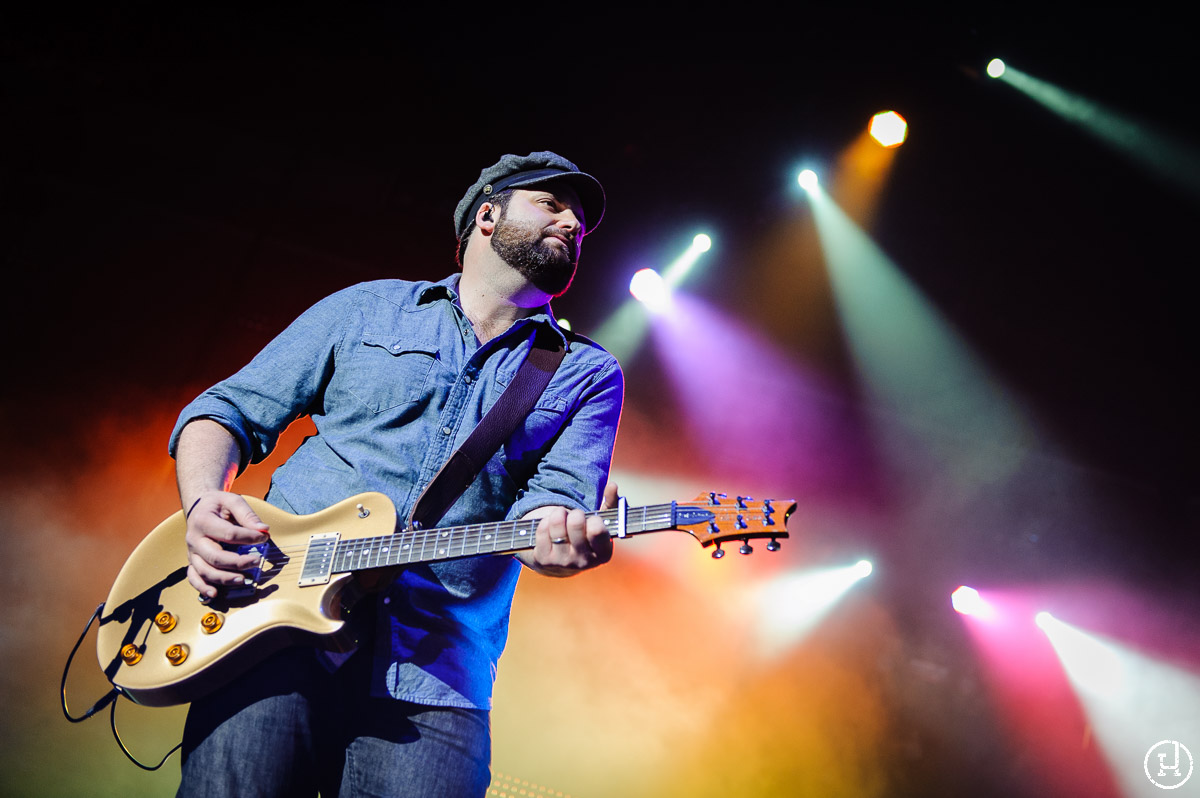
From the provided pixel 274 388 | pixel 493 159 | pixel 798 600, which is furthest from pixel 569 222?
pixel 798 600

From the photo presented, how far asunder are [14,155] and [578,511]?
6.05m

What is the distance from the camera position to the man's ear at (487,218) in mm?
2982

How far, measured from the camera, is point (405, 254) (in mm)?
6336

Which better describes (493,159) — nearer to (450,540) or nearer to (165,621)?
(450,540)

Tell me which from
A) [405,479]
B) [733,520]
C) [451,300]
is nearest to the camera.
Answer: [733,520]

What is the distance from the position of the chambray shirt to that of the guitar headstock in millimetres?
363

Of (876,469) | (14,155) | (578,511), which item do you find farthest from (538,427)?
(876,469)

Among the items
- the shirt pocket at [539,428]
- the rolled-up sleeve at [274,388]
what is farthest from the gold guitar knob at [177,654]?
the shirt pocket at [539,428]

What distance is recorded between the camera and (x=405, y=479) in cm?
211

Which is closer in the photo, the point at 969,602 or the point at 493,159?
the point at 493,159

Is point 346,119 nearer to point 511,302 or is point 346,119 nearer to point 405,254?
point 405,254

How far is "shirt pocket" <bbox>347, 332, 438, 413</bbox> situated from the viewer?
220 centimetres

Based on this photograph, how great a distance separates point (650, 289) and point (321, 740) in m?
5.76

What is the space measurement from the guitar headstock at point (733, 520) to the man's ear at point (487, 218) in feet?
5.19
